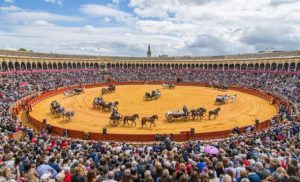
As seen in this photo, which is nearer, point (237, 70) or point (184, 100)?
point (184, 100)

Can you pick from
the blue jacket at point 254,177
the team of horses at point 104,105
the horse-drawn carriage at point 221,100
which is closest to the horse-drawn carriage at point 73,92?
the team of horses at point 104,105

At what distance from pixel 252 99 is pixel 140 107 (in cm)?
2007

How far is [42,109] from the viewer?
35156mm

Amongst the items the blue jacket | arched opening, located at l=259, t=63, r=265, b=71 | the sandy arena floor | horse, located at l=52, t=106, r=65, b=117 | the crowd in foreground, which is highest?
arched opening, located at l=259, t=63, r=265, b=71

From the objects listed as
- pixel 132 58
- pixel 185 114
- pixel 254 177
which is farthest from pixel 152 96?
pixel 132 58

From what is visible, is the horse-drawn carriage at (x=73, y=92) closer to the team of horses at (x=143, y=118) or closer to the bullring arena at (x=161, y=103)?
the bullring arena at (x=161, y=103)

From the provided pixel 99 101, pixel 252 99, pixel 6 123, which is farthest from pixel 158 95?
pixel 6 123

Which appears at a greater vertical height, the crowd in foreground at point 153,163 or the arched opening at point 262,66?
the arched opening at point 262,66

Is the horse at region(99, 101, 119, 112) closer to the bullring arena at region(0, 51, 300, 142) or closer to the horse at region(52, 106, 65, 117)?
the bullring arena at region(0, 51, 300, 142)

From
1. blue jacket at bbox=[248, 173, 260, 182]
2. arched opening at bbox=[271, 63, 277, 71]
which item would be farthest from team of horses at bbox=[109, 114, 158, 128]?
arched opening at bbox=[271, 63, 277, 71]

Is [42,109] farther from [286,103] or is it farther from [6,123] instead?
[286,103]

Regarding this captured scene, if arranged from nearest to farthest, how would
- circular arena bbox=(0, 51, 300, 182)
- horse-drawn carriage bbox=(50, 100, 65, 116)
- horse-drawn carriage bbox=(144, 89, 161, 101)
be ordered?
circular arena bbox=(0, 51, 300, 182)
horse-drawn carriage bbox=(50, 100, 65, 116)
horse-drawn carriage bbox=(144, 89, 161, 101)

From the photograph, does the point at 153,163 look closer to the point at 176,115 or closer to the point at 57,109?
the point at 176,115

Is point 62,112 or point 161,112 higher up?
point 62,112
